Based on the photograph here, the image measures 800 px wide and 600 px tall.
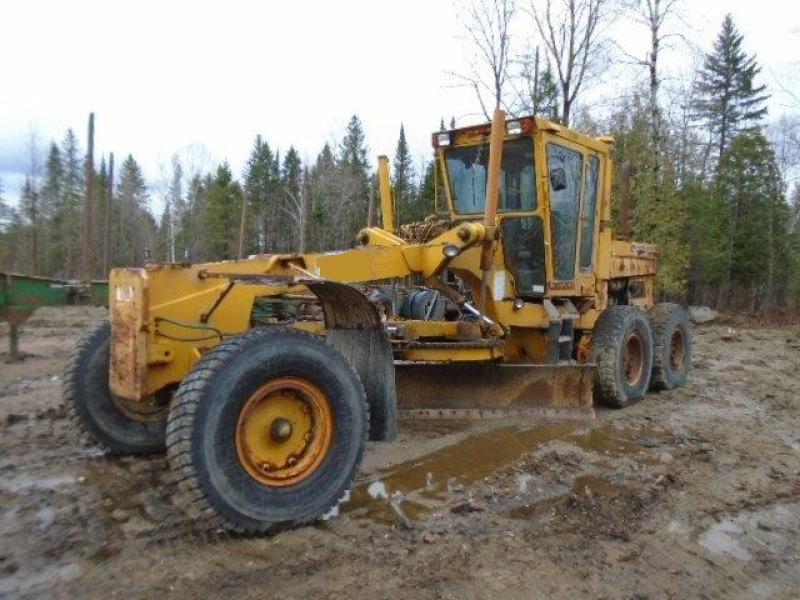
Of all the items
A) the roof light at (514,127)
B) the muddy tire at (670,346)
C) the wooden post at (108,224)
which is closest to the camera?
the roof light at (514,127)

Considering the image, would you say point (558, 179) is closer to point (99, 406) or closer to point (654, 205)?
point (99, 406)

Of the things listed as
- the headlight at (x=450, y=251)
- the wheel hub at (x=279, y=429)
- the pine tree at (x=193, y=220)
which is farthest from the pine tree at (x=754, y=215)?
the pine tree at (x=193, y=220)

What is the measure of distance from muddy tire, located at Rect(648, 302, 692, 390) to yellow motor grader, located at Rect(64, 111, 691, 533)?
0.08ft

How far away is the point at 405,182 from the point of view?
38469mm

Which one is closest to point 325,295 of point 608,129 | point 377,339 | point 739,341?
point 377,339

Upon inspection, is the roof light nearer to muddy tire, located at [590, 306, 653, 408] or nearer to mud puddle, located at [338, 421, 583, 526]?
muddy tire, located at [590, 306, 653, 408]

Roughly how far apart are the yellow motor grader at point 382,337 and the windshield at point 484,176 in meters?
0.01

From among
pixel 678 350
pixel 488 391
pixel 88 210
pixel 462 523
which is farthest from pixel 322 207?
pixel 462 523

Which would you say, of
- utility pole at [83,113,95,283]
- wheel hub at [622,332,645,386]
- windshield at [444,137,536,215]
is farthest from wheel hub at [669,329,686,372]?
utility pole at [83,113,95,283]

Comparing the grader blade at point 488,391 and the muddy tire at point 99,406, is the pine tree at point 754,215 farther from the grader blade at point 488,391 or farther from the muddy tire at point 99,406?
the muddy tire at point 99,406

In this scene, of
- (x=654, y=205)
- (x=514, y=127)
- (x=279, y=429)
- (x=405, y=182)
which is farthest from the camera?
(x=405, y=182)

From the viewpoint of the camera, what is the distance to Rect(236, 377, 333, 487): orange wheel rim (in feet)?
12.3

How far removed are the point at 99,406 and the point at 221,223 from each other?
4524 cm

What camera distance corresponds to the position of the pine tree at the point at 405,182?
31095 millimetres
